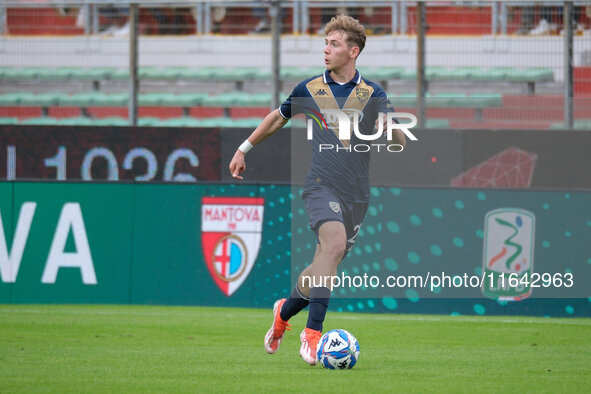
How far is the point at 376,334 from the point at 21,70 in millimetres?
7682

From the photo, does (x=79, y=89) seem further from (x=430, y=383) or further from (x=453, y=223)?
(x=430, y=383)

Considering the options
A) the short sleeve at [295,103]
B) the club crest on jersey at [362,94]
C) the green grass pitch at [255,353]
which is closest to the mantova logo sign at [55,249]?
the green grass pitch at [255,353]

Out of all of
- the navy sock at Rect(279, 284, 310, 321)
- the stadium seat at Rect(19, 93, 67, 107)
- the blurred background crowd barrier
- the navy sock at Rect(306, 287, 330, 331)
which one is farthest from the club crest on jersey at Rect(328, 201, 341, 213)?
the stadium seat at Rect(19, 93, 67, 107)

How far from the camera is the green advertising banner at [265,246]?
1025cm

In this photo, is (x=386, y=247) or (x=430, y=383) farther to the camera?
(x=386, y=247)

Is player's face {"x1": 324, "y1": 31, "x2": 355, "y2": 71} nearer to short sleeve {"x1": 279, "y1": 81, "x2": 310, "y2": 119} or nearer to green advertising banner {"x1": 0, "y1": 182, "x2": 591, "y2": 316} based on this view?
short sleeve {"x1": 279, "y1": 81, "x2": 310, "y2": 119}

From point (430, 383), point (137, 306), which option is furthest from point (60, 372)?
point (137, 306)

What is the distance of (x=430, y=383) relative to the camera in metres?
5.67

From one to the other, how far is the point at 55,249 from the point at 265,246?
7.50 ft

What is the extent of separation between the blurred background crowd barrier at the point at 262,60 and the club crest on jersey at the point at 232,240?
272cm

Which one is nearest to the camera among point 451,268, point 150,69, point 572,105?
point 451,268

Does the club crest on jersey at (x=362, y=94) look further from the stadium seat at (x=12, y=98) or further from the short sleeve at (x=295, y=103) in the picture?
the stadium seat at (x=12, y=98)

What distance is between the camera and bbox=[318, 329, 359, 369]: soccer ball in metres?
6.12

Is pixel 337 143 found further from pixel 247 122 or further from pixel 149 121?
pixel 149 121
